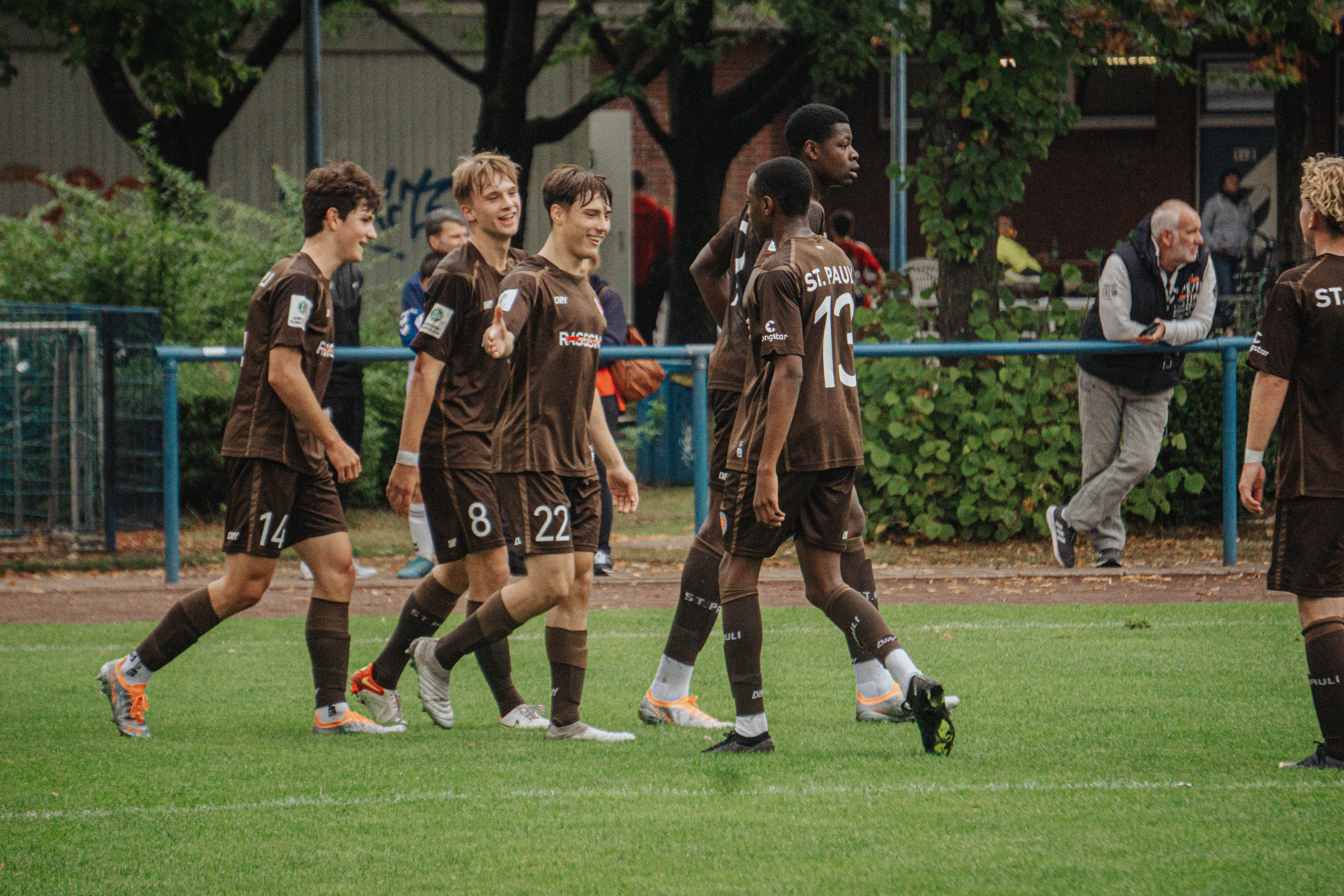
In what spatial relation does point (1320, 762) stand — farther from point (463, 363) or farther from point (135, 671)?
point (135, 671)

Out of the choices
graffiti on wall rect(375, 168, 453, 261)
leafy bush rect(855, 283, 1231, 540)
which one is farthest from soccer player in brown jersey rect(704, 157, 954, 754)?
graffiti on wall rect(375, 168, 453, 261)

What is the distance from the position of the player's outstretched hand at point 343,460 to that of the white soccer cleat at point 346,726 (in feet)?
2.95

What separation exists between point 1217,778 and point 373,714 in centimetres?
309

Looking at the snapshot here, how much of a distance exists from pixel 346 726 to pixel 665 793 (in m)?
1.67

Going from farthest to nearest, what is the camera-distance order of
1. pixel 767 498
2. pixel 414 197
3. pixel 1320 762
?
pixel 414 197 < pixel 767 498 < pixel 1320 762

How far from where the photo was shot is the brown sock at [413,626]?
6.27 meters

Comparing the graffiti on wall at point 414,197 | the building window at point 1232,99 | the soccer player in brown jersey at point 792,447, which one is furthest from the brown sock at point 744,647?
the building window at point 1232,99

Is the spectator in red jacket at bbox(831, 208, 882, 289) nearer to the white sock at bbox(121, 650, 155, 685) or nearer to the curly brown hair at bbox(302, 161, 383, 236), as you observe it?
the curly brown hair at bbox(302, 161, 383, 236)

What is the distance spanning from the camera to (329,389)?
10172 millimetres

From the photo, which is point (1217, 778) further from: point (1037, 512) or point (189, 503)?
point (189, 503)

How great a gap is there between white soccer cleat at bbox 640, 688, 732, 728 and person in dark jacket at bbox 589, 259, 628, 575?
12.7ft

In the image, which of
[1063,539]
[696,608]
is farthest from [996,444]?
[696,608]

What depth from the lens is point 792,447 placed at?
5.50 metres

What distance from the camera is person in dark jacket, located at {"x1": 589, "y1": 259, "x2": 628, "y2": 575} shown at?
33.3 ft
